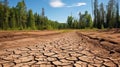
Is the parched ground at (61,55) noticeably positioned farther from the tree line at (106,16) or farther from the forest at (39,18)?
the tree line at (106,16)

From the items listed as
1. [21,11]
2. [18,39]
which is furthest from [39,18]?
[18,39]

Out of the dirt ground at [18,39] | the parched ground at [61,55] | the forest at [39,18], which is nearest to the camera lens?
the parched ground at [61,55]

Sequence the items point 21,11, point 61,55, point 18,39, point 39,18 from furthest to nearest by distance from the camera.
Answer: point 39,18, point 21,11, point 18,39, point 61,55

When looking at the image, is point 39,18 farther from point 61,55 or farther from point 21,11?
point 61,55

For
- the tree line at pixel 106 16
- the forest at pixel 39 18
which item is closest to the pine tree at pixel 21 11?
the forest at pixel 39 18

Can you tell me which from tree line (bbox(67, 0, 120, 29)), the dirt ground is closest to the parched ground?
the dirt ground

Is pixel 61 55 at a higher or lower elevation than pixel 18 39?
lower

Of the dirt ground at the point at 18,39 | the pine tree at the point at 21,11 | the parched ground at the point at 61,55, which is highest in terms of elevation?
the pine tree at the point at 21,11

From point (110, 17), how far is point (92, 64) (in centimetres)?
5651

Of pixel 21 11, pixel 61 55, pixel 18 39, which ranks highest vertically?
pixel 21 11

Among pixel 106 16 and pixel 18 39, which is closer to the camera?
pixel 18 39

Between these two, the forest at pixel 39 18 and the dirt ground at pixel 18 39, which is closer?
the dirt ground at pixel 18 39

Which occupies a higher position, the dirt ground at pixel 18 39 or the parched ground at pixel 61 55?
the dirt ground at pixel 18 39

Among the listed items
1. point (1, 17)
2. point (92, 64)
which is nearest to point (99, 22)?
point (1, 17)
